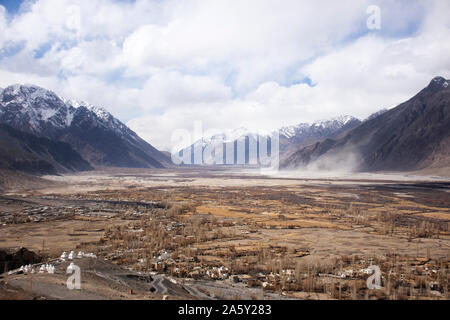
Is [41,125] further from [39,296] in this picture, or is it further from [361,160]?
[39,296]

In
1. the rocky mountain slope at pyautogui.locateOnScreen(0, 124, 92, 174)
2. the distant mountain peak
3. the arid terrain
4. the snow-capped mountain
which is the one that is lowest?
the arid terrain

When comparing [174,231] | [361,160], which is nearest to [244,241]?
[174,231]
